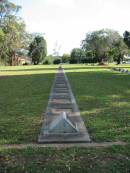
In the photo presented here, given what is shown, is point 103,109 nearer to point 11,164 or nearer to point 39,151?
point 39,151

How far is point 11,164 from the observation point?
4578 mm

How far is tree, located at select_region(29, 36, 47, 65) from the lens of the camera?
105250 millimetres

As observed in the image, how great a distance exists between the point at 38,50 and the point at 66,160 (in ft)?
338

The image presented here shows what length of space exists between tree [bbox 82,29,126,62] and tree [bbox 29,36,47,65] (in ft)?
88.0

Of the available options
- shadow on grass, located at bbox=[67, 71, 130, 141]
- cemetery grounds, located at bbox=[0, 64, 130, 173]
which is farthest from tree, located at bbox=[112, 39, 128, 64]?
cemetery grounds, located at bbox=[0, 64, 130, 173]

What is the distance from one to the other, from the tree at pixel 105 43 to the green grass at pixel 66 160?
68.5 metres

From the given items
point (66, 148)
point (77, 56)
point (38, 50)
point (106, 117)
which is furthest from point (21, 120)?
point (77, 56)

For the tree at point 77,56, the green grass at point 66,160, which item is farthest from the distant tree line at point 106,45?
the green grass at point 66,160

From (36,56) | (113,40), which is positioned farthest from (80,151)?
(36,56)

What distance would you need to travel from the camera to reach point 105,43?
7556cm

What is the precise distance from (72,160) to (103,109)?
4.62 meters

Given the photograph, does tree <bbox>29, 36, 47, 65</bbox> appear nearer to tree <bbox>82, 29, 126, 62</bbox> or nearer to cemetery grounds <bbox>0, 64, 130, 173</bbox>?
tree <bbox>82, 29, 126, 62</bbox>

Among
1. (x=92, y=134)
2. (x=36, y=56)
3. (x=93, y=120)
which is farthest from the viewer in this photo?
(x=36, y=56)

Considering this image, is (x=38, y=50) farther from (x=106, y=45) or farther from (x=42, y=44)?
(x=106, y=45)
